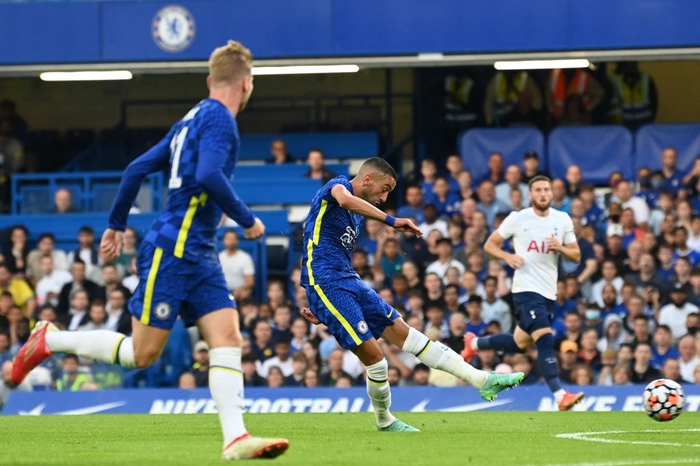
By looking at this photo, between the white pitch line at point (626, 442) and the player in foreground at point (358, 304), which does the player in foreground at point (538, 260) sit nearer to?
the white pitch line at point (626, 442)

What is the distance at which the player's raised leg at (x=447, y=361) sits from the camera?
944 cm

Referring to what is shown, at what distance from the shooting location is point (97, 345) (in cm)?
730

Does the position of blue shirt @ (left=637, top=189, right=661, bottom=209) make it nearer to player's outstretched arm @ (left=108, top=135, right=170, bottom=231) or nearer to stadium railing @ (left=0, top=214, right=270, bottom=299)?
stadium railing @ (left=0, top=214, right=270, bottom=299)

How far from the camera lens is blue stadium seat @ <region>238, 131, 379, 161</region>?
20.8 metres

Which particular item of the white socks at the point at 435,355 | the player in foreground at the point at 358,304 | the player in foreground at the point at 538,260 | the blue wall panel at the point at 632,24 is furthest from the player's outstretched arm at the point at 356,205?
the blue wall panel at the point at 632,24

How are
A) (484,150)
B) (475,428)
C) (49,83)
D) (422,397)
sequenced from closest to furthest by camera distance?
1. (475,428)
2. (422,397)
3. (484,150)
4. (49,83)

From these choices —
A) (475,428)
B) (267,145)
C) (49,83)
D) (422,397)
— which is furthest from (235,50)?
(49,83)

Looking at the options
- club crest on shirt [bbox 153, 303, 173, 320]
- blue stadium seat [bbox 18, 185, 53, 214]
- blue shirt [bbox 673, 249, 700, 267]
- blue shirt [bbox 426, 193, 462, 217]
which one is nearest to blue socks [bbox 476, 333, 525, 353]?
blue shirt [bbox 673, 249, 700, 267]

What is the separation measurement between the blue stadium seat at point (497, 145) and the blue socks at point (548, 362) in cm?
706

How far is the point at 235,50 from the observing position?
698cm

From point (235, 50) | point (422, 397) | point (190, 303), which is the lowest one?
point (422, 397)

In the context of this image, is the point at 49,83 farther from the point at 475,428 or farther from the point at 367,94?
the point at 475,428

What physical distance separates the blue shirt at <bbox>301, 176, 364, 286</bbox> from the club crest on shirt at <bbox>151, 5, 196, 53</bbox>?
9.70 meters

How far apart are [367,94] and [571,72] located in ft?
11.6
